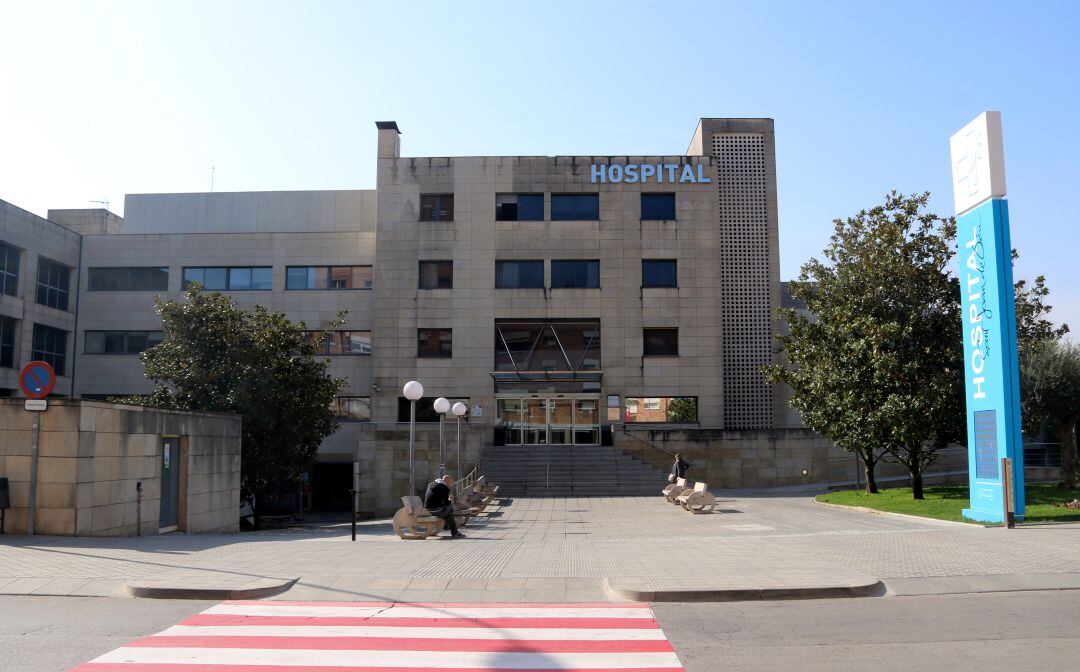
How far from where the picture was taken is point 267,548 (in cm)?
1438

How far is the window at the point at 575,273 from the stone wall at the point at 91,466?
23377 mm

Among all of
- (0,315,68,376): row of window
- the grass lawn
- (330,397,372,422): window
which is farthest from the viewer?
(330,397,372,422): window

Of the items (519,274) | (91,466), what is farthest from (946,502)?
(519,274)

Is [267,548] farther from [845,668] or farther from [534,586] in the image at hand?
[845,668]

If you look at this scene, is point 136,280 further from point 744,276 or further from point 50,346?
point 744,276

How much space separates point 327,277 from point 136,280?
9815 millimetres

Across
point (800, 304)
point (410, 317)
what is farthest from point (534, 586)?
point (800, 304)

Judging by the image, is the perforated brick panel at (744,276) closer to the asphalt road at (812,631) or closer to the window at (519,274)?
the window at (519,274)

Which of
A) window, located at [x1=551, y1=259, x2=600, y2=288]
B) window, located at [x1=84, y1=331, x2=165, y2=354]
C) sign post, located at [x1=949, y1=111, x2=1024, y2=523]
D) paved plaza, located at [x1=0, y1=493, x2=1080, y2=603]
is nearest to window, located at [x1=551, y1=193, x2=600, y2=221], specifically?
window, located at [x1=551, y1=259, x2=600, y2=288]

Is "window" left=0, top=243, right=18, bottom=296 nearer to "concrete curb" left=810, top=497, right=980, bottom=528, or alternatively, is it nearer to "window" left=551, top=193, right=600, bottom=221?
"window" left=551, top=193, right=600, bottom=221

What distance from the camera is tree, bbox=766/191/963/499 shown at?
80.1 ft

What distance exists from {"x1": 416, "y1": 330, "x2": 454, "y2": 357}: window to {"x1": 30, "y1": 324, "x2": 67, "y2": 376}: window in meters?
17.4

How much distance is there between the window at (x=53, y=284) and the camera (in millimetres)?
40156

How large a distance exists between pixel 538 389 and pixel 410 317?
Result: 276 inches
